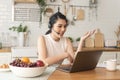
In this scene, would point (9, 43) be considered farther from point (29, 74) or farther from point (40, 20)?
point (29, 74)

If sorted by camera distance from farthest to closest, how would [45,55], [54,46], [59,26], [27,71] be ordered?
[54,46]
[59,26]
[45,55]
[27,71]

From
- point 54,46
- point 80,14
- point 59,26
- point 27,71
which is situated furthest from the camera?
point 80,14

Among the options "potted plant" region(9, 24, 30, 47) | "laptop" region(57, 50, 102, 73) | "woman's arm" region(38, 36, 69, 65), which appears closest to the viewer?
"laptop" region(57, 50, 102, 73)

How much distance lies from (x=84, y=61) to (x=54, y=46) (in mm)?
899

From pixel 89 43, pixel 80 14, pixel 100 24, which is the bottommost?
pixel 89 43

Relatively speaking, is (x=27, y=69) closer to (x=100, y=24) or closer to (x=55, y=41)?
(x=55, y=41)

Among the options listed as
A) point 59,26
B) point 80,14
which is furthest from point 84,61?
point 80,14

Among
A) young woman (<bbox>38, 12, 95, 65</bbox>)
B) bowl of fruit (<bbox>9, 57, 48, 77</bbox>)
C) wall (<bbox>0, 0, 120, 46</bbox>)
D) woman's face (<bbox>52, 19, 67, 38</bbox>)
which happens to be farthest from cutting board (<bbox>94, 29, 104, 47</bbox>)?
bowl of fruit (<bbox>9, 57, 48, 77</bbox>)

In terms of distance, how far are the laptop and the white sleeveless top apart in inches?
31.0

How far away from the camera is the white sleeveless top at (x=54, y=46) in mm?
2684

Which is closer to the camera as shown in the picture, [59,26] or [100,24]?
[59,26]

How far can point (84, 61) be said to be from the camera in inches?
73.1

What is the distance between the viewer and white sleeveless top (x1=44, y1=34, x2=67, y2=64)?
268 cm

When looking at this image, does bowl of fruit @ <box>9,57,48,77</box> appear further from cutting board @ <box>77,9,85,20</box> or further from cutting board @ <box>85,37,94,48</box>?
cutting board @ <box>77,9,85,20</box>
